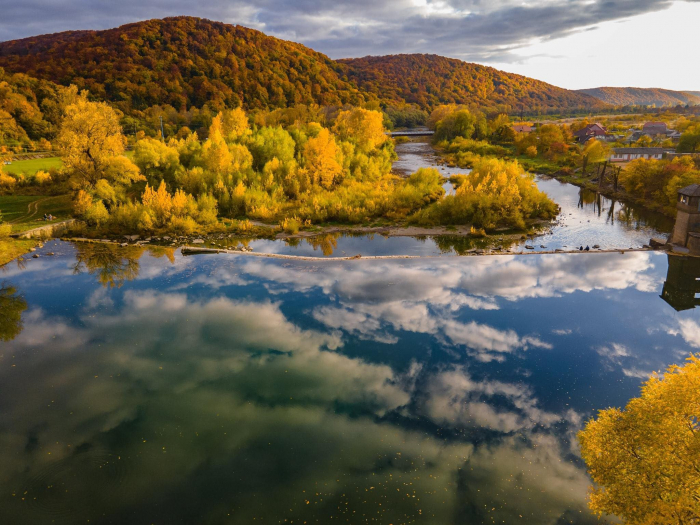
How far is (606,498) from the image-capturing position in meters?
9.00

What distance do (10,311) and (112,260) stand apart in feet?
26.5

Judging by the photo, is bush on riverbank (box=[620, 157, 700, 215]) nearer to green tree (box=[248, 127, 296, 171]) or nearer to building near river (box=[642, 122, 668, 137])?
green tree (box=[248, 127, 296, 171])

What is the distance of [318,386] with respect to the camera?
54.9 feet

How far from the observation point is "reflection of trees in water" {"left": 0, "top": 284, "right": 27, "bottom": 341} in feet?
68.9

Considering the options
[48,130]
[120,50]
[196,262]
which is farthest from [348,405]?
[120,50]

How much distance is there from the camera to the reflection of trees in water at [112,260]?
2762cm

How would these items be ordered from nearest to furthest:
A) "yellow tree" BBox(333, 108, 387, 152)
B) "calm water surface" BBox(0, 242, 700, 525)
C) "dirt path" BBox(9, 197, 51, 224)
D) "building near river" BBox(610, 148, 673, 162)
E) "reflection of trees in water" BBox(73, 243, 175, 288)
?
1. "calm water surface" BBox(0, 242, 700, 525)
2. "reflection of trees in water" BBox(73, 243, 175, 288)
3. "dirt path" BBox(9, 197, 51, 224)
4. "yellow tree" BBox(333, 108, 387, 152)
5. "building near river" BBox(610, 148, 673, 162)

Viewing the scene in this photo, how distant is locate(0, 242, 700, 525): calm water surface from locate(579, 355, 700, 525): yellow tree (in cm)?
306

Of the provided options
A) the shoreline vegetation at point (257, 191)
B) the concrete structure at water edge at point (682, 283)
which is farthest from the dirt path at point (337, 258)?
the shoreline vegetation at point (257, 191)

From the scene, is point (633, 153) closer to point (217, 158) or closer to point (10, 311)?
point (217, 158)

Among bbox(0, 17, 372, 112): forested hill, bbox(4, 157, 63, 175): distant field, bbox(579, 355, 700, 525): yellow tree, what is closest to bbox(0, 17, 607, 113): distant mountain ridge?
bbox(0, 17, 372, 112): forested hill

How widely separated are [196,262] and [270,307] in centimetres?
1003

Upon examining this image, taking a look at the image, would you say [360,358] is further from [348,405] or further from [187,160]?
[187,160]

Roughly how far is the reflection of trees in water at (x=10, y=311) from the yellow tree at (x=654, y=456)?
24821mm
